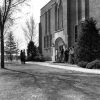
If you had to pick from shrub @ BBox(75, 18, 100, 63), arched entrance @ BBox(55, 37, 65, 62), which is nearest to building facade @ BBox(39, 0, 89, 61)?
arched entrance @ BBox(55, 37, 65, 62)

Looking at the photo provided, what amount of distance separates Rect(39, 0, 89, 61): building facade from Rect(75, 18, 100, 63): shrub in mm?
7198

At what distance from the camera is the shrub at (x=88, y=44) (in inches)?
754

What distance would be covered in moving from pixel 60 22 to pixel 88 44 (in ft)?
50.9

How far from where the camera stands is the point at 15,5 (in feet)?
65.3

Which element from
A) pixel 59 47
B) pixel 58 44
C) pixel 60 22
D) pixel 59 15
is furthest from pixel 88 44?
pixel 59 15

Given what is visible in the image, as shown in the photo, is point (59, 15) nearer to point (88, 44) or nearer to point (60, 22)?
point (60, 22)

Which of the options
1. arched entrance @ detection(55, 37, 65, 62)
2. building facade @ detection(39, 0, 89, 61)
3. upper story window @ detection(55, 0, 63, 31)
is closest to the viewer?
building facade @ detection(39, 0, 89, 61)

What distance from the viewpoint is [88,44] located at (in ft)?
63.4

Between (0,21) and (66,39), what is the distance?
1392 cm

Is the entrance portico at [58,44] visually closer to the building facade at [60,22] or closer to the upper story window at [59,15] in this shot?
the building facade at [60,22]

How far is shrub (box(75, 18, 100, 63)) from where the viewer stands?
19.2m

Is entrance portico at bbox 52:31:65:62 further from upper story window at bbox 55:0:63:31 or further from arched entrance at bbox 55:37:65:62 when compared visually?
upper story window at bbox 55:0:63:31

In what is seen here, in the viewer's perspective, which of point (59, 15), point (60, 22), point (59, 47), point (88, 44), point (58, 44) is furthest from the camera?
point (59, 15)

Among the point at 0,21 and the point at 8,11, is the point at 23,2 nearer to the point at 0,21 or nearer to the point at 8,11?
the point at 8,11
